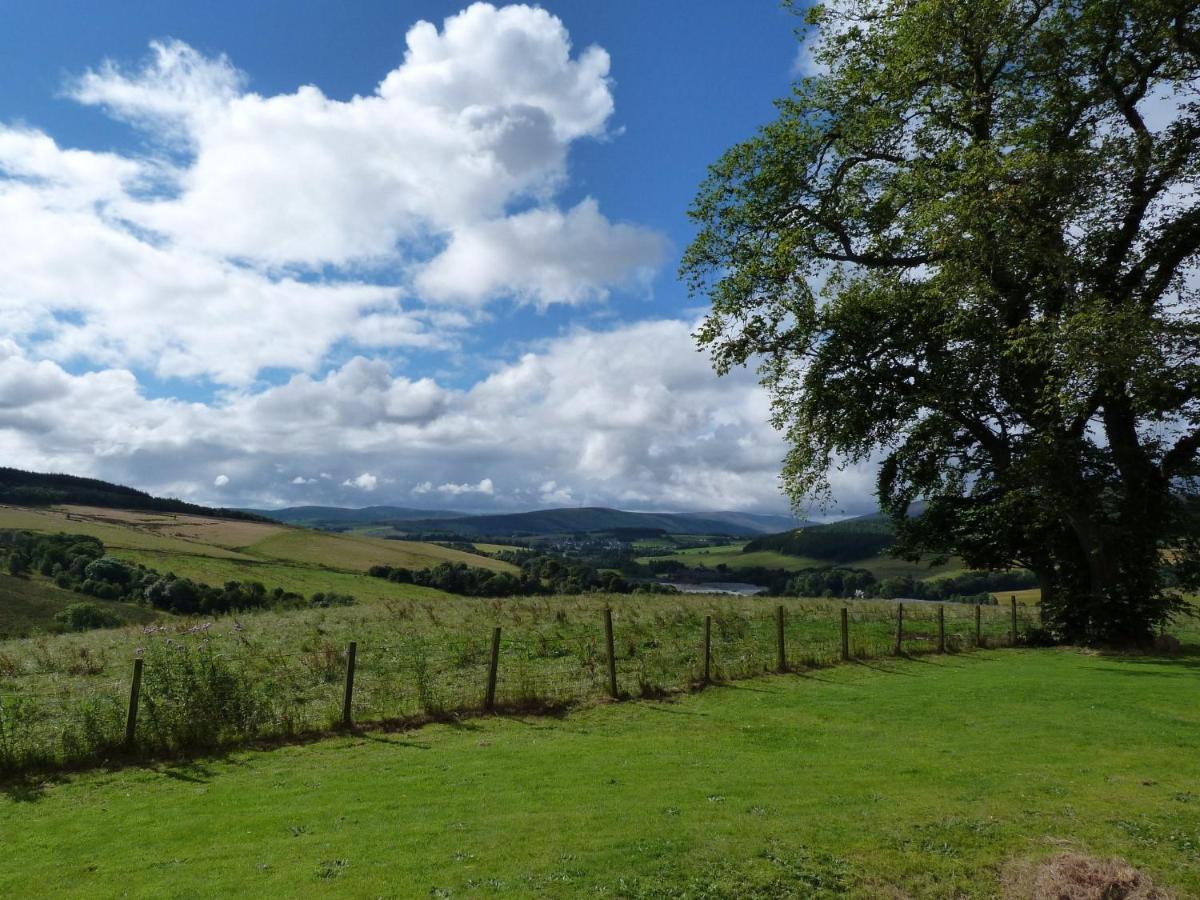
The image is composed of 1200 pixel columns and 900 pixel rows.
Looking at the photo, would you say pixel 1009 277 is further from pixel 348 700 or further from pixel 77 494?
pixel 77 494

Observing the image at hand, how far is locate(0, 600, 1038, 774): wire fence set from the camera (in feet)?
Result: 47.9

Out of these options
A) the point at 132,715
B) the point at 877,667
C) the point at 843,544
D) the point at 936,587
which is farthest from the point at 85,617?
the point at 843,544

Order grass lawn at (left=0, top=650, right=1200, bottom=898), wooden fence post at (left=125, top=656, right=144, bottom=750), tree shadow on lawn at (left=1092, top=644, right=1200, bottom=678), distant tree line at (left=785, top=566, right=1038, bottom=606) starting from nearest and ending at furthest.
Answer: grass lawn at (left=0, top=650, right=1200, bottom=898)
wooden fence post at (left=125, top=656, right=144, bottom=750)
tree shadow on lawn at (left=1092, top=644, right=1200, bottom=678)
distant tree line at (left=785, top=566, right=1038, bottom=606)

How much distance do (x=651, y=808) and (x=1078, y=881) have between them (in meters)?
5.01

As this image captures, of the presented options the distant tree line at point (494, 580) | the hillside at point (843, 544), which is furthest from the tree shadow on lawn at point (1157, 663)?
the hillside at point (843, 544)

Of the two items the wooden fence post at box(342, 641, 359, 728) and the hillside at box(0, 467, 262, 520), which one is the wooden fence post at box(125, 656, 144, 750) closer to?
the wooden fence post at box(342, 641, 359, 728)

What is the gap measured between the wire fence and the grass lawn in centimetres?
122

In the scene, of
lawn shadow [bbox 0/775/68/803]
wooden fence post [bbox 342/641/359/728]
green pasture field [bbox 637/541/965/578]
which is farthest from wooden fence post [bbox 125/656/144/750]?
green pasture field [bbox 637/541/965/578]

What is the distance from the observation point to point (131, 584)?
6894 cm

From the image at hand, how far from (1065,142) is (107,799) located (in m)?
32.6

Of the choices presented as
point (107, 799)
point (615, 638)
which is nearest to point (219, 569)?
point (615, 638)

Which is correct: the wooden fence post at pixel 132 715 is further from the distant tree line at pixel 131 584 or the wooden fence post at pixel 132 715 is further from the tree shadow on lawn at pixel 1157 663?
the distant tree line at pixel 131 584

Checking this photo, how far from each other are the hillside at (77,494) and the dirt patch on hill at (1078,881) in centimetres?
16678

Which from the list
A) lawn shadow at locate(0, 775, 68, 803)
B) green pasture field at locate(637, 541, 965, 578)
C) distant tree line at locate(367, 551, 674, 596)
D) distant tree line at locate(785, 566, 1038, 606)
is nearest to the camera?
lawn shadow at locate(0, 775, 68, 803)
